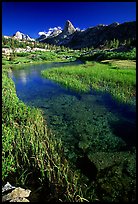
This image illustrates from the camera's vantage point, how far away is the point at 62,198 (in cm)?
693

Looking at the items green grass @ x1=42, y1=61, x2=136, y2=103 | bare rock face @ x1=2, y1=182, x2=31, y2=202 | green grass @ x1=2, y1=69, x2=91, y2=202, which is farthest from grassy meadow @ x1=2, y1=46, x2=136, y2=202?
green grass @ x1=42, y1=61, x2=136, y2=103

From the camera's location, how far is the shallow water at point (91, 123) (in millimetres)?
10466

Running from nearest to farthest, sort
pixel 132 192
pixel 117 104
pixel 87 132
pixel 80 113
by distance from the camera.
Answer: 1. pixel 132 192
2. pixel 87 132
3. pixel 80 113
4. pixel 117 104

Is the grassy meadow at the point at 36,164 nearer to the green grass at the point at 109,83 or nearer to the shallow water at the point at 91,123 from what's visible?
the shallow water at the point at 91,123

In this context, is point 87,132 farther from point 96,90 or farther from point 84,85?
point 84,85

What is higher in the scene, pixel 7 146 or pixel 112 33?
pixel 112 33

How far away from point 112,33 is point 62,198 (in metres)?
175

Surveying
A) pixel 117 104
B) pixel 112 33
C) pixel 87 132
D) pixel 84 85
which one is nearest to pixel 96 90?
pixel 84 85

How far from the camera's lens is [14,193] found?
6656 millimetres

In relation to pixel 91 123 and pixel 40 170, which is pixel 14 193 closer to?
pixel 40 170

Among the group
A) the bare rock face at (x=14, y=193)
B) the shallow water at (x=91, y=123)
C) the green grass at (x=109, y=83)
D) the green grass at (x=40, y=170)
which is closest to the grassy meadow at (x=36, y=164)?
the green grass at (x=40, y=170)

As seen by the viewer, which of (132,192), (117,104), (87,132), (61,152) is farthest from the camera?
(117,104)

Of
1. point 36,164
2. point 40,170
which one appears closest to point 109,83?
point 36,164

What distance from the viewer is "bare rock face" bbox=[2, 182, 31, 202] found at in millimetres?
6379
